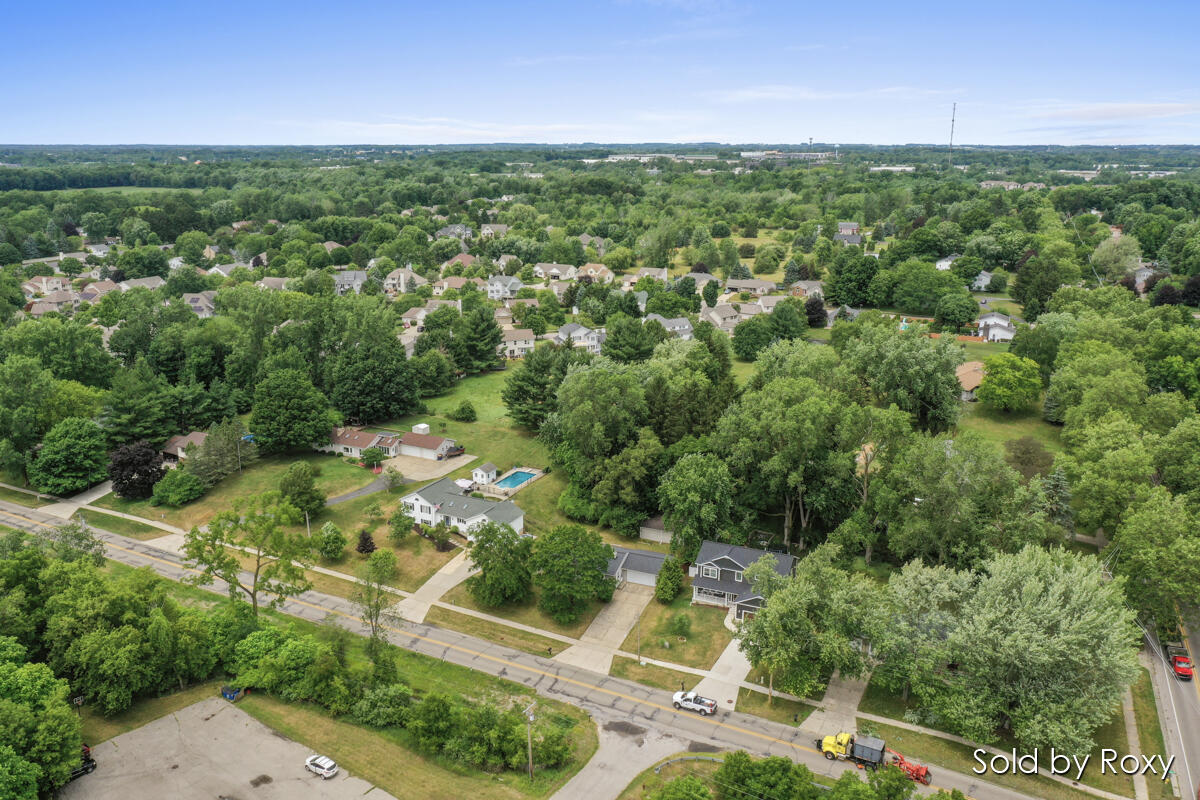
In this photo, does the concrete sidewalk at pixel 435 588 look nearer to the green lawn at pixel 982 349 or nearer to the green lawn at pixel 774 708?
the green lawn at pixel 774 708

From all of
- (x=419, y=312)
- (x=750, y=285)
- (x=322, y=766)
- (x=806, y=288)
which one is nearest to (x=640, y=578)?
(x=322, y=766)

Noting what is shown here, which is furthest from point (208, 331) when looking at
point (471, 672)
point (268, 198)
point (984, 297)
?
point (268, 198)

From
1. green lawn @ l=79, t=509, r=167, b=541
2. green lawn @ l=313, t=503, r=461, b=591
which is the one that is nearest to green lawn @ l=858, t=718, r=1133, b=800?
green lawn @ l=313, t=503, r=461, b=591

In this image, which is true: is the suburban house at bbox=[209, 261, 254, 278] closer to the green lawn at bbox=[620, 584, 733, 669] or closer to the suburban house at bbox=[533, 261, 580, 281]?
the suburban house at bbox=[533, 261, 580, 281]

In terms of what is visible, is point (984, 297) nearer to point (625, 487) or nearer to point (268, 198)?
point (625, 487)

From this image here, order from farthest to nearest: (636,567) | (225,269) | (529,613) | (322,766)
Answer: (225,269) → (636,567) → (529,613) → (322,766)

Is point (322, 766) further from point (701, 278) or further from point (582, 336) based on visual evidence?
point (701, 278)

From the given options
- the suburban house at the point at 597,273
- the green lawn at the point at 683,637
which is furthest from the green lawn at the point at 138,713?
the suburban house at the point at 597,273
